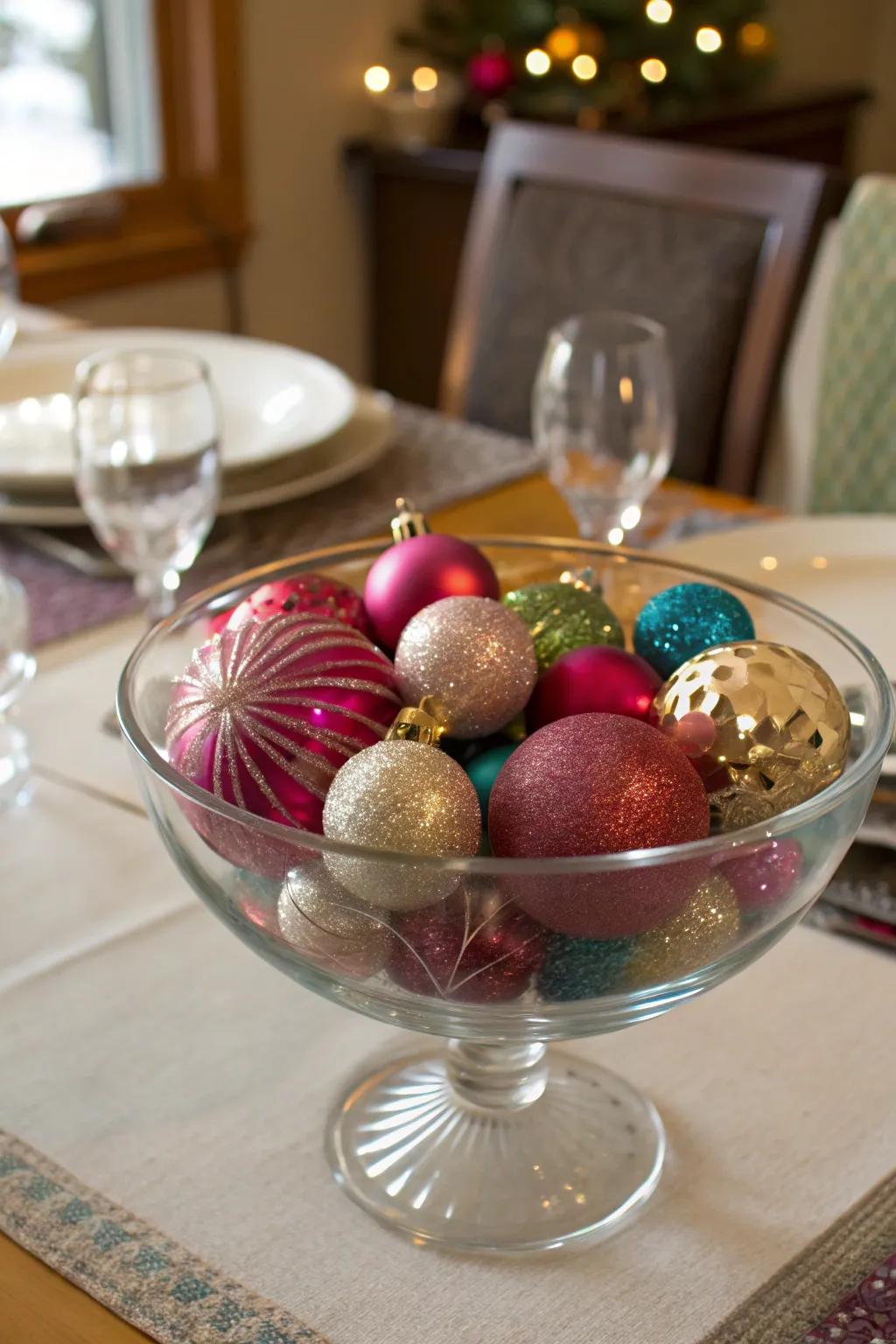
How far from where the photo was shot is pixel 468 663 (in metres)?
0.48

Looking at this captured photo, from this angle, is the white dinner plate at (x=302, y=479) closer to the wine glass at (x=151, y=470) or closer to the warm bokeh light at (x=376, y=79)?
the wine glass at (x=151, y=470)

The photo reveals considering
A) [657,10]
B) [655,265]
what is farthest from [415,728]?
[657,10]

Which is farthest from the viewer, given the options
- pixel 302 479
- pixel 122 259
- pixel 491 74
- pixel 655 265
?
pixel 491 74

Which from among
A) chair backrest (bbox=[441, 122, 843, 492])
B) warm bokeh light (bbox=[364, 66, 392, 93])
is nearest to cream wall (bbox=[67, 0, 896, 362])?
warm bokeh light (bbox=[364, 66, 392, 93])

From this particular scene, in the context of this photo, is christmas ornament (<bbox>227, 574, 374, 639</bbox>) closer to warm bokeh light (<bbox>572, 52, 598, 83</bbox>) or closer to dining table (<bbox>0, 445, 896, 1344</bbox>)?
dining table (<bbox>0, 445, 896, 1344</bbox>)

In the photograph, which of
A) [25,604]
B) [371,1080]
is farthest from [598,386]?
[371,1080]

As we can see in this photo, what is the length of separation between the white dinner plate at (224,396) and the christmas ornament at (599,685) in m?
0.53

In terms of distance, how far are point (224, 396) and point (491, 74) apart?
1.54m

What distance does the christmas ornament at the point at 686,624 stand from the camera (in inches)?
20.9

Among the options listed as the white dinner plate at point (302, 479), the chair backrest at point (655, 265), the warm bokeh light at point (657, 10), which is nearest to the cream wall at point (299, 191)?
the warm bokeh light at point (657, 10)

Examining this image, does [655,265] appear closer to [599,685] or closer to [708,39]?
[599,685]

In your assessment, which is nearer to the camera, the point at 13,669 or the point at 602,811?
the point at 602,811

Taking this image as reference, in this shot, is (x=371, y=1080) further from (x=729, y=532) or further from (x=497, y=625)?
(x=729, y=532)

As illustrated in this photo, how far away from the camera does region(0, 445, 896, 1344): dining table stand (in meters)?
0.44
